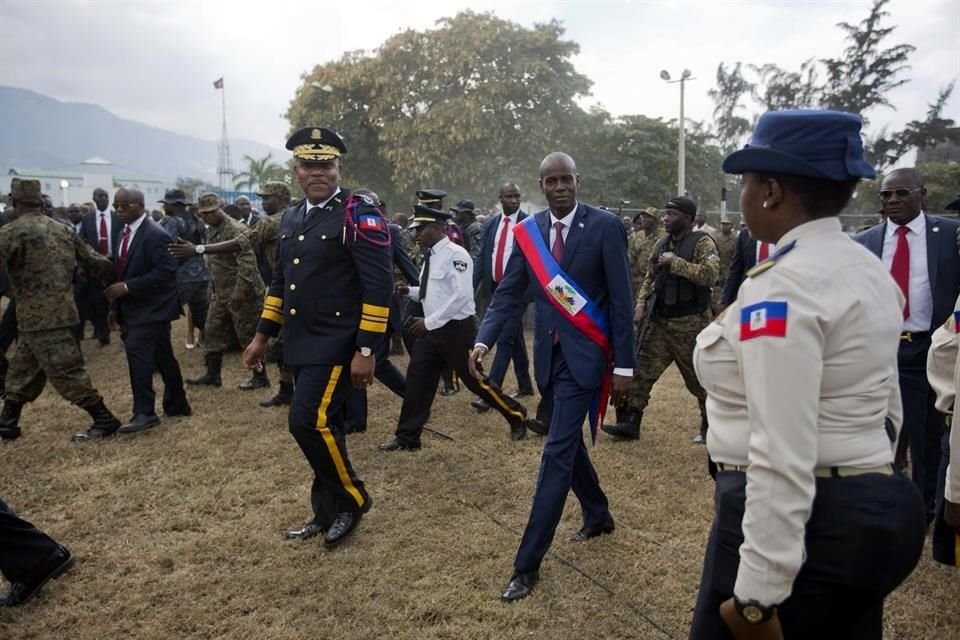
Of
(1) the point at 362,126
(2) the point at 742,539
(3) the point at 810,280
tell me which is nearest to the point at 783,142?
(3) the point at 810,280

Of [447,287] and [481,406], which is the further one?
[481,406]

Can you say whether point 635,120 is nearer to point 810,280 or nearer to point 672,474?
point 672,474

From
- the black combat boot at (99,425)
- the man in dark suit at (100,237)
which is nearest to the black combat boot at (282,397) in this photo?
the black combat boot at (99,425)

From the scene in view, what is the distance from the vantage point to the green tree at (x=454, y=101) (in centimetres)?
3259

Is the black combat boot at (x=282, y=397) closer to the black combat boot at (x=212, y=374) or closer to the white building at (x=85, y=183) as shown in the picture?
the black combat boot at (x=212, y=374)

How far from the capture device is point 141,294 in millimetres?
6113

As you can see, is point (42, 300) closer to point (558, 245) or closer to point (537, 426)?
point (537, 426)

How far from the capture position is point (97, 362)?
9289mm

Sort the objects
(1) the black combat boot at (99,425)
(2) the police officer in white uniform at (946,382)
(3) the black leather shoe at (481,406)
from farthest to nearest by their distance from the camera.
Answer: (3) the black leather shoe at (481,406)
(1) the black combat boot at (99,425)
(2) the police officer in white uniform at (946,382)

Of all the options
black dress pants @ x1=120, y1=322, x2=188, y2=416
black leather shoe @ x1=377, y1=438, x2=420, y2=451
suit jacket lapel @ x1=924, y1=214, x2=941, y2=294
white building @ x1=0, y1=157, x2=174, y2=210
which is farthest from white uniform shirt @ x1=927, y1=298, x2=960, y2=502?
white building @ x1=0, y1=157, x2=174, y2=210

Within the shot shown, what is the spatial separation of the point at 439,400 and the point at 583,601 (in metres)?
4.23

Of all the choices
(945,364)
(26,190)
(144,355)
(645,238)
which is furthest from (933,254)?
(26,190)

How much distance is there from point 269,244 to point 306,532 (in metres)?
4.40

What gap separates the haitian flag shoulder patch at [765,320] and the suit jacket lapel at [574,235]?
210 cm
